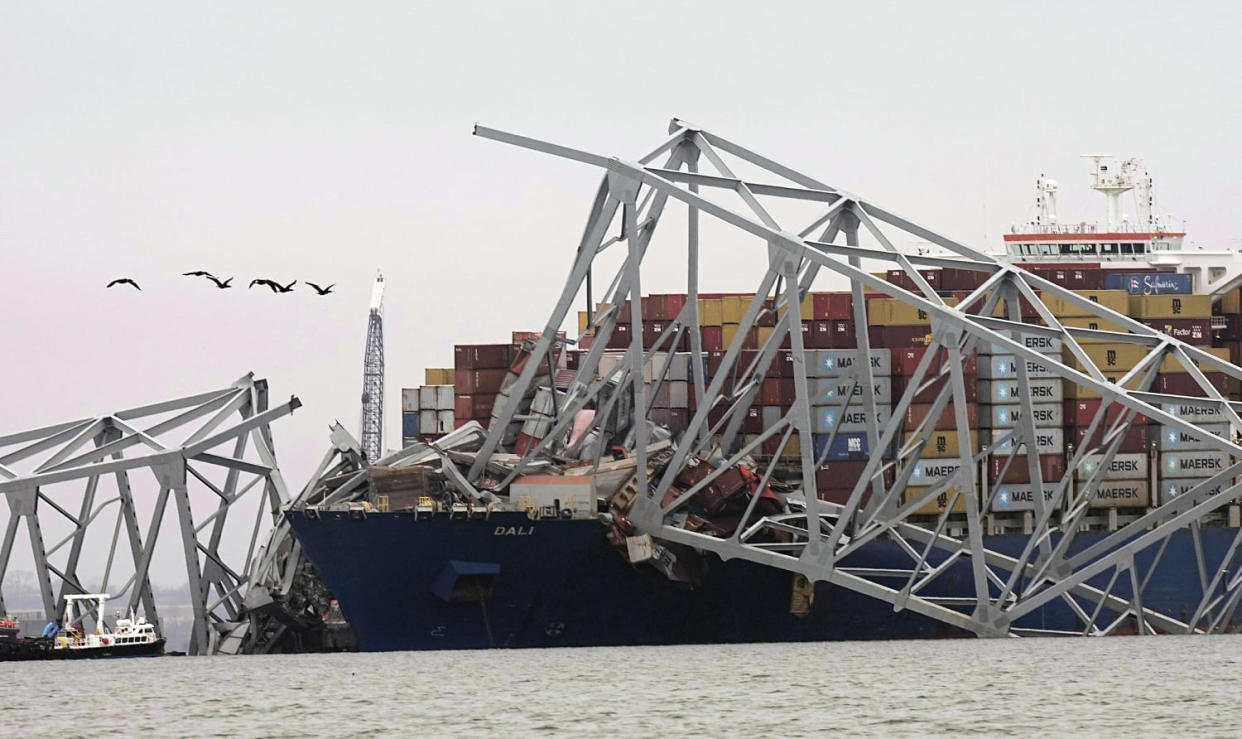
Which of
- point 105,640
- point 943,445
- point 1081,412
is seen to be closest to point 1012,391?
point 1081,412

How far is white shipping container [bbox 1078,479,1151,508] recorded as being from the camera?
72438mm

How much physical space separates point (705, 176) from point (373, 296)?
78639 mm

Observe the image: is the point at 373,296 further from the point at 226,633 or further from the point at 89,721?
the point at 89,721

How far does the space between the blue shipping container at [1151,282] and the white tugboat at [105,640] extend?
1528 inches

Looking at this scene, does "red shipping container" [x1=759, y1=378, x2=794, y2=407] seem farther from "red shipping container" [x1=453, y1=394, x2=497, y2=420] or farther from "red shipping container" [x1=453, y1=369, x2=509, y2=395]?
"red shipping container" [x1=453, y1=394, x2=497, y2=420]

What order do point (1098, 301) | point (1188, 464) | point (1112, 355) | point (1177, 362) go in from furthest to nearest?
1. point (1098, 301)
2. point (1177, 362)
3. point (1112, 355)
4. point (1188, 464)

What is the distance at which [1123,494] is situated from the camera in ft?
239

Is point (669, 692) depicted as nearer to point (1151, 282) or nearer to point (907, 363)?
point (907, 363)

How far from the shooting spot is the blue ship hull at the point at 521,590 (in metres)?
57.8

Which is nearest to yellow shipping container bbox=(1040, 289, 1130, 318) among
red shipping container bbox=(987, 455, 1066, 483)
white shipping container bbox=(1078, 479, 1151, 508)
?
red shipping container bbox=(987, 455, 1066, 483)

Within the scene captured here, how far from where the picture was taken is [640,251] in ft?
197

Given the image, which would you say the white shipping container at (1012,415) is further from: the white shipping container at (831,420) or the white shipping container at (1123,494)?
the white shipping container at (831,420)

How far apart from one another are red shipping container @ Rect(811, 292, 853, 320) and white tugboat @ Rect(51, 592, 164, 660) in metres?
24.3

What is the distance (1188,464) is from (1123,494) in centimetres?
263
